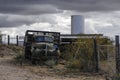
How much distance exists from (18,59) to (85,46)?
28.3ft

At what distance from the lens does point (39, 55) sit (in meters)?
29.1

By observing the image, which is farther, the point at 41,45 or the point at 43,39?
the point at 43,39

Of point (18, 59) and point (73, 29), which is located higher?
point (73, 29)

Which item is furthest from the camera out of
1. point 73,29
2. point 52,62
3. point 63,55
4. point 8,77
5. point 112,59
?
point 73,29

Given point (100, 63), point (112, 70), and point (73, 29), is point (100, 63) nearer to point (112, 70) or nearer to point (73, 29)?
point (112, 70)

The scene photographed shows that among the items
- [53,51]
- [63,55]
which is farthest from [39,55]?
[63,55]

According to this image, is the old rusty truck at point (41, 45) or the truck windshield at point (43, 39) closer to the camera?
the old rusty truck at point (41, 45)

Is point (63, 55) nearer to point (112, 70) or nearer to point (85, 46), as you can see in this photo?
point (85, 46)

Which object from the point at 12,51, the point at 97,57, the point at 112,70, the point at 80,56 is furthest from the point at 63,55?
the point at 12,51

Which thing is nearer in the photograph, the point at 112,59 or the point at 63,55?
the point at 112,59

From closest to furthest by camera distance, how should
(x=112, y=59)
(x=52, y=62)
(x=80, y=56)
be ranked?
(x=112, y=59), (x=80, y=56), (x=52, y=62)

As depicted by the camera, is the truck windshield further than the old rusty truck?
Yes

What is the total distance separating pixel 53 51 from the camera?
29219 mm

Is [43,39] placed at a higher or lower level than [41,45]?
higher
